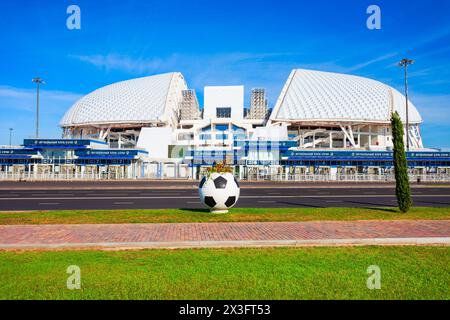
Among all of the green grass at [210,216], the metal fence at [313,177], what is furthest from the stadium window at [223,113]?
the green grass at [210,216]

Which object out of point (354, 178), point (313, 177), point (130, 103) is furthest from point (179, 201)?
point (130, 103)

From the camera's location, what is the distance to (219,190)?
524 inches

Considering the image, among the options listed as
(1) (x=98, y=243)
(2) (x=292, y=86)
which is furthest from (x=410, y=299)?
(2) (x=292, y=86)

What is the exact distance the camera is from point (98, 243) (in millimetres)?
8539

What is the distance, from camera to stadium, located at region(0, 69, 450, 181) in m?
54.8

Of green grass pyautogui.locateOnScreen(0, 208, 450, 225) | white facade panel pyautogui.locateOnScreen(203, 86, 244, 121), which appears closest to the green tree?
green grass pyautogui.locateOnScreen(0, 208, 450, 225)

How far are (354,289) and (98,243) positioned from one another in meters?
6.06

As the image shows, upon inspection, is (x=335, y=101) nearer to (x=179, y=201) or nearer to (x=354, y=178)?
(x=354, y=178)

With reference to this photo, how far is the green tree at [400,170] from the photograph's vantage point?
563 inches

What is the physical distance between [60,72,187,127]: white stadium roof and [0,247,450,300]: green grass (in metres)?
73.2

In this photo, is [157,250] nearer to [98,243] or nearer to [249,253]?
[98,243]

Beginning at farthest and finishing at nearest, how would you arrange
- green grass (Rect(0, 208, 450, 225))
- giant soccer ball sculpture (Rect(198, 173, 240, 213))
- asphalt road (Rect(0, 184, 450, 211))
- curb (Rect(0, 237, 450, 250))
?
asphalt road (Rect(0, 184, 450, 211)) < giant soccer ball sculpture (Rect(198, 173, 240, 213)) < green grass (Rect(0, 208, 450, 225)) < curb (Rect(0, 237, 450, 250))

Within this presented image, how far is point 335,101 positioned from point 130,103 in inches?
1891

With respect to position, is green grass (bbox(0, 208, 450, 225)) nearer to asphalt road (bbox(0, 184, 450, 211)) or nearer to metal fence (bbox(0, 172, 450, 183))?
asphalt road (bbox(0, 184, 450, 211))
